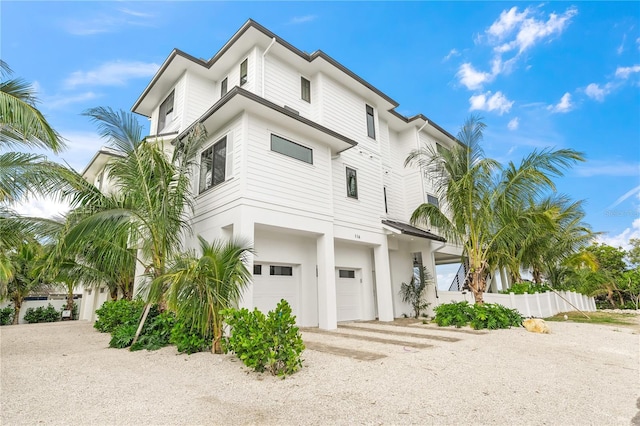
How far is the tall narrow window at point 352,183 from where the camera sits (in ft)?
39.1

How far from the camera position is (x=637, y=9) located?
8.91 meters

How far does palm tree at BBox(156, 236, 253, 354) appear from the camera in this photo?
19.2 feet

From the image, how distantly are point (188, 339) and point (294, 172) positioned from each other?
549 centimetres

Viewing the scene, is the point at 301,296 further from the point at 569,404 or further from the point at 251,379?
the point at 569,404

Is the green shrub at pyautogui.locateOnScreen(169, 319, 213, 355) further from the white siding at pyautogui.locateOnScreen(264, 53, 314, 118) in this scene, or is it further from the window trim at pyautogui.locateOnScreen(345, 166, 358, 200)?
the white siding at pyautogui.locateOnScreen(264, 53, 314, 118)

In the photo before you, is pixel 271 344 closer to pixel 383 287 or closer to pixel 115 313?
pixel 383 287

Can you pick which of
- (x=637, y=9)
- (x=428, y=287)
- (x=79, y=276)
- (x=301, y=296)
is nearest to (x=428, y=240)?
(x=428, y=287)

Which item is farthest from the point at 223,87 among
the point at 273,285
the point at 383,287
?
the point at 383,287

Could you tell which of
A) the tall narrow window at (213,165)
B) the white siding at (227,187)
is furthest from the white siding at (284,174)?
the tall narrow window at (213,165)

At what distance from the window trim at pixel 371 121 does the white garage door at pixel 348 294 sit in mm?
5943

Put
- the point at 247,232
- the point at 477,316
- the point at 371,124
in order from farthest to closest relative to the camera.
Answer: the point at 371,124 < the point at 477,316 < the point at 247,232

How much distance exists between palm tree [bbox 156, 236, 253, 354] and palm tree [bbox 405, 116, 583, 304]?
27.5 ft

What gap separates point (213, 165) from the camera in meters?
10.3

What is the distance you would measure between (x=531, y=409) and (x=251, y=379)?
357 centimetres
